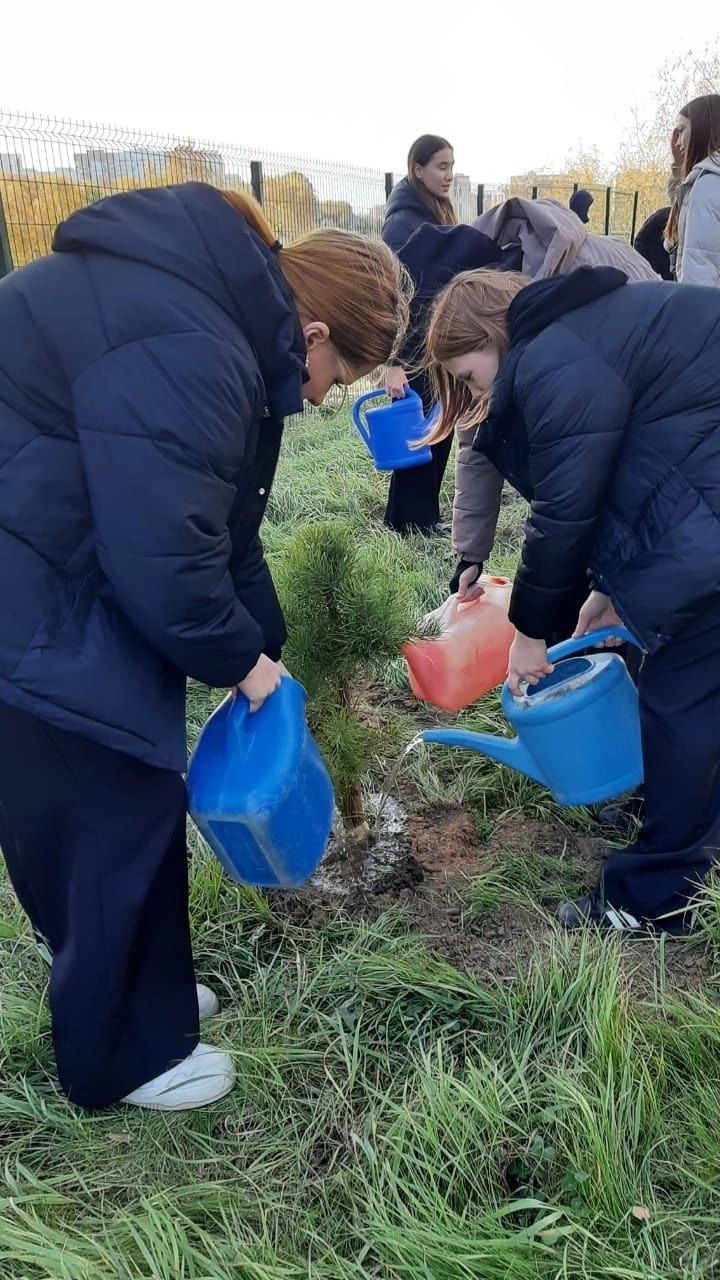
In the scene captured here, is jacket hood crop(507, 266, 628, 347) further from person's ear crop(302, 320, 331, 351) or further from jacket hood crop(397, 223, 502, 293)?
jacket hood crop(397, 223, 502, 293)

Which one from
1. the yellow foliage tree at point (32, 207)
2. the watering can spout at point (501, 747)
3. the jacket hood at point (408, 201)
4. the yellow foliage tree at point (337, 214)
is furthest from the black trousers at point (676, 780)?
the yellow foliage tree at point (337, 214)

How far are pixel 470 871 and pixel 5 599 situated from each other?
1.40 metres

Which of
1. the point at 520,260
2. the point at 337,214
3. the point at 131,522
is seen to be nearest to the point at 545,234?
the point at 520,260

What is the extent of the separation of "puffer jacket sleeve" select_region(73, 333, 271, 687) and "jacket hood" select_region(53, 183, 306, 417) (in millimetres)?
84

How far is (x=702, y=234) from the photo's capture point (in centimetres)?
308

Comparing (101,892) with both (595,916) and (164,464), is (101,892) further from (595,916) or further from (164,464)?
(595,916)

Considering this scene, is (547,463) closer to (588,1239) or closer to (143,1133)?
(588,1239)

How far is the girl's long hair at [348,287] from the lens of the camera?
4.75ft

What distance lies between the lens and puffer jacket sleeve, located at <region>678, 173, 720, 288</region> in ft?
9.87

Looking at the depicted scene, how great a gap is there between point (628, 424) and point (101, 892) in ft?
4.07

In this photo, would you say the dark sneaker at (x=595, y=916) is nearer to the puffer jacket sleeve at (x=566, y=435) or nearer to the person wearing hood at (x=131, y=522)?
the puffer jacket sleeve at (x=566, y=435)

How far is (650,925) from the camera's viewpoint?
1.93m

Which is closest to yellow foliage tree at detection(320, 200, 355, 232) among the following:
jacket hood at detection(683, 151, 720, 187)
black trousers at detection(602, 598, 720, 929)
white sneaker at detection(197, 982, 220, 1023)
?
jacket hood at detection(683, 151, 720, 187)

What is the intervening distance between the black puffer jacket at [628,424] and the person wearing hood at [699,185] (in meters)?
1.46
